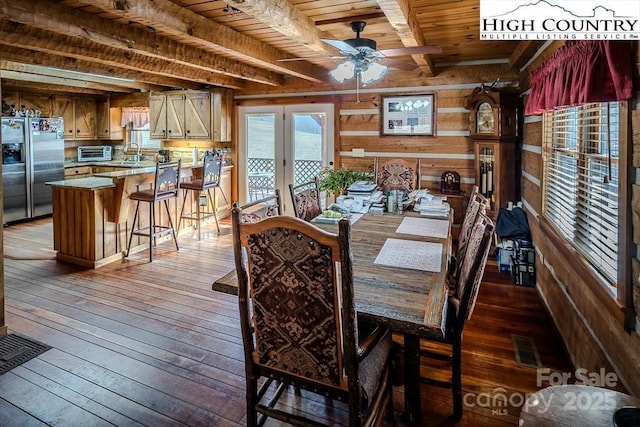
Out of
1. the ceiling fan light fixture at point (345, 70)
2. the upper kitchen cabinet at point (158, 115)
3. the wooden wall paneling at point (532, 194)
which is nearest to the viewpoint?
the ceiling fan light fixture at point (345, 70)

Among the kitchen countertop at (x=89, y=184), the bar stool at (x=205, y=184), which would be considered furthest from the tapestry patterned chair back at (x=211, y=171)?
the kitchen countertop at (x=89, y=184)

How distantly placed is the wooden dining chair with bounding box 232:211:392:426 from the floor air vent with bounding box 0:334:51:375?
1.80 m

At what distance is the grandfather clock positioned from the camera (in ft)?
15.0

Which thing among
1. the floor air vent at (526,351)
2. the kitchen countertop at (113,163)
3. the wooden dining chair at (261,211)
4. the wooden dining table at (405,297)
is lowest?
the floor air vent at (526,351)

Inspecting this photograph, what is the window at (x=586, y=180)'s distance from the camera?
6.65 ft

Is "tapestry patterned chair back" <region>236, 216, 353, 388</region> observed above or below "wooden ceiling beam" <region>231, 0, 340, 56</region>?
below

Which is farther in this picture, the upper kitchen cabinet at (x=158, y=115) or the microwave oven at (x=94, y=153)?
the microwave oven at (x=94, y=153)

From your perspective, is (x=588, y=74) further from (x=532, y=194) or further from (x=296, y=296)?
(x=532, y=194)

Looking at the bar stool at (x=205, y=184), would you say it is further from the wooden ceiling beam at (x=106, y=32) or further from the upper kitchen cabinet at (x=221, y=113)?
the wooden ceiling beam at (x=106, y=32)

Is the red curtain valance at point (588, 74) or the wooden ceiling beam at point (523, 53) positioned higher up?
the wooden ceiling beam at point (523, 53)

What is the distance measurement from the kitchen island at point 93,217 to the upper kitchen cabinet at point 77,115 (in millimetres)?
4000

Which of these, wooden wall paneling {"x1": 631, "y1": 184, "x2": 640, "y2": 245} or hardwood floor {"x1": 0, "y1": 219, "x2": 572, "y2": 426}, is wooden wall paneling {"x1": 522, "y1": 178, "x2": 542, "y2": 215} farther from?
wooden wall paneling {"x1": 631, "y1": 184, "x2": 640, "y2": 245}

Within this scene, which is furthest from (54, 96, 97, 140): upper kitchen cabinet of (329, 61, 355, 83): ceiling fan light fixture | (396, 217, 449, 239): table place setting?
(396, 217, 449, 239): table place setting

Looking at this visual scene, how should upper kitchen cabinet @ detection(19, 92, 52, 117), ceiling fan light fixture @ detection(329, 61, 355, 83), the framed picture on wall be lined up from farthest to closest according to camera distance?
upper kitchen cabinet @ detection(19, 92, 52, 117) → the framed picture on wall → ceiling fan light fixture @ detection(329, 61, 355, 83)
